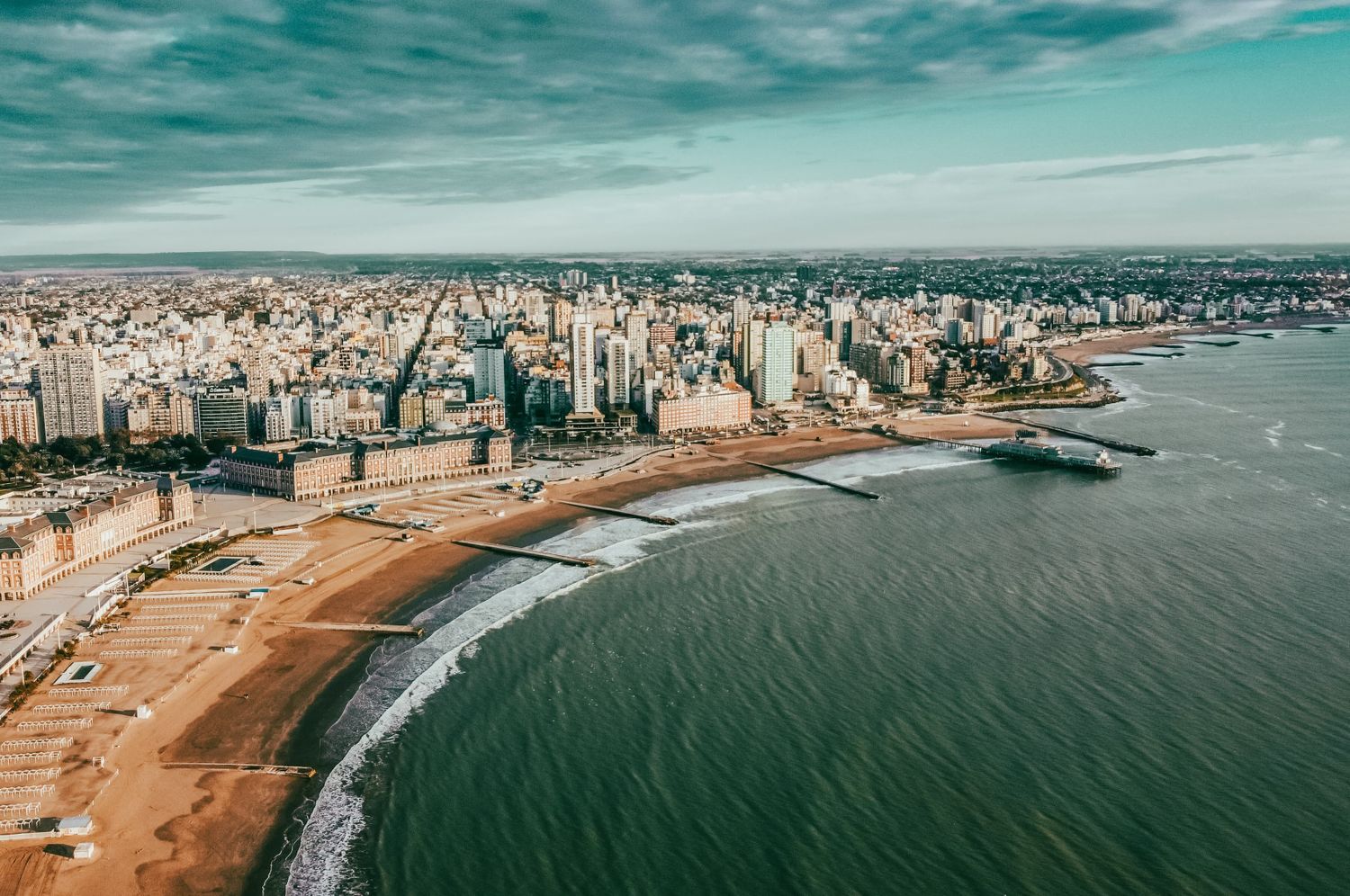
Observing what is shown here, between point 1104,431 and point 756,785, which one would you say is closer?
point 756,785

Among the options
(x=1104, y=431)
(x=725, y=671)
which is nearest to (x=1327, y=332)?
(x=1104, y=431)

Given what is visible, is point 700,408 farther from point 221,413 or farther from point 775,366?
point 221,413

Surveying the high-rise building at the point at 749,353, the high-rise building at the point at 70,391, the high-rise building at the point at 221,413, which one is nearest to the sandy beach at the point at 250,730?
the high-rise building at the point at 221,413

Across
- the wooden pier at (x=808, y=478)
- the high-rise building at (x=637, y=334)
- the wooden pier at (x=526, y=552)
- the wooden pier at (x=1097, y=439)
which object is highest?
the high-rise building at (x=637, y=334)

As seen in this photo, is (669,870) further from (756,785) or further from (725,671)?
(725,671)

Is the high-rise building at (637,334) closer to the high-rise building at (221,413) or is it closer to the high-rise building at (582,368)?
the high-rise building at (582,368)

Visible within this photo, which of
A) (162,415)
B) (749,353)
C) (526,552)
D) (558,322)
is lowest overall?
(526,552)

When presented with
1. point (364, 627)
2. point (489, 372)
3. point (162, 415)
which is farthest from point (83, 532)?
point (489, 372)
